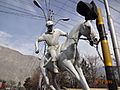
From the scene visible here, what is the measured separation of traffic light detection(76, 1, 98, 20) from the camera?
352 cm

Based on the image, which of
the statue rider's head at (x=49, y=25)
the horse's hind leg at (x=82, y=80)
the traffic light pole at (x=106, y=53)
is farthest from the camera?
the statue rider's head at (x=49, y=25)

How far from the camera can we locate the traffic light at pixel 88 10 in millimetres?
3518

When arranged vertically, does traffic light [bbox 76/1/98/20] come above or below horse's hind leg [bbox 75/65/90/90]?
above

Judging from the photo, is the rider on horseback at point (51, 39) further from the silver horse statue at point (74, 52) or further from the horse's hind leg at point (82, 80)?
the horse's hind leg at point (82, 80)

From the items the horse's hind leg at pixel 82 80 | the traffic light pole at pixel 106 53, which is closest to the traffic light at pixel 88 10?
the traffic light pole at pixel 106 53

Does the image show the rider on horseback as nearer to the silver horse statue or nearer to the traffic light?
the silver horse statue

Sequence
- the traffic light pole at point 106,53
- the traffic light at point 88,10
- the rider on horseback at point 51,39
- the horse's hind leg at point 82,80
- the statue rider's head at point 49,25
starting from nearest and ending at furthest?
1. the traffic light pole at point 106,53
2. the traffic light at point 88,10
3. the horse's hind leg at point 82,80
4. the rider on horseback at point 51,39
5. the statue rider's head at point 49,25

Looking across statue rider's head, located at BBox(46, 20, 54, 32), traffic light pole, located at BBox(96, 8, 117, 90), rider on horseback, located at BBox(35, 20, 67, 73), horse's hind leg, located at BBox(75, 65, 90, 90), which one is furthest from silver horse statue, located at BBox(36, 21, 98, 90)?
statue rider's head, located at BBox(46, 20, 54, 32)

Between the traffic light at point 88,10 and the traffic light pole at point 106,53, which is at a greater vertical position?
the traffic light at point 88,10

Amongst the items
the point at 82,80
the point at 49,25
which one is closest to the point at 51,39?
the point at 49,25

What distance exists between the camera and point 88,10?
139 inches

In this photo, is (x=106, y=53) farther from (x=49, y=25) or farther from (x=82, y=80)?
(x=49, y=25)

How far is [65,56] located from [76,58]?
24 centimetres

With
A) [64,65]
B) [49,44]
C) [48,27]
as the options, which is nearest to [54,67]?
[64,65]
